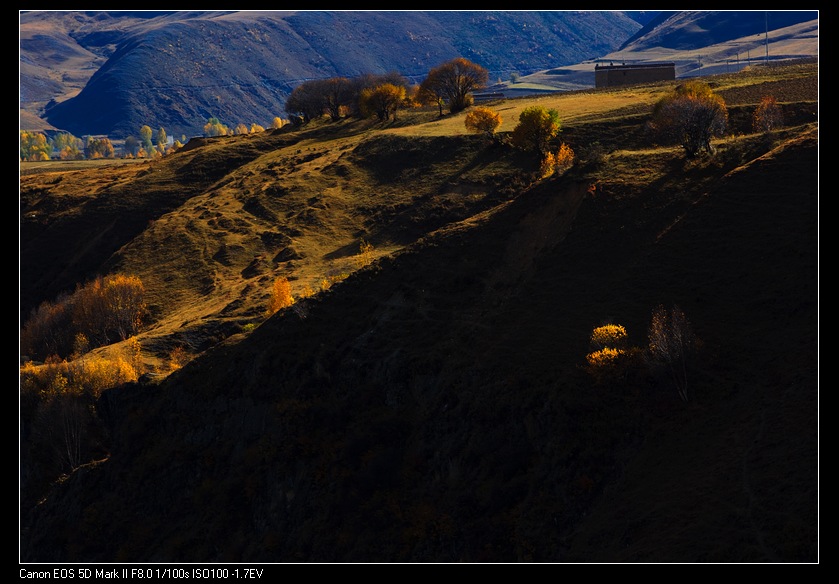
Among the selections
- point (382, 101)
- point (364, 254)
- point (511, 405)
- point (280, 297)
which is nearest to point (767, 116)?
point (364, 254)


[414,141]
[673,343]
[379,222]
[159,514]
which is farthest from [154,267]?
[673,343]

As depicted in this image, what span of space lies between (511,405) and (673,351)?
9.16 meters

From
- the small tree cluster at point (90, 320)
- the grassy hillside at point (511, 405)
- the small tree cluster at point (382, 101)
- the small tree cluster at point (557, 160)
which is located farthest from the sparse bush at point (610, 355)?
the small tree cluster at point (382, 101)

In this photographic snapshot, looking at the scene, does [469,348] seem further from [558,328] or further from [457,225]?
[457,225]

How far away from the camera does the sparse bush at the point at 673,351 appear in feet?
176

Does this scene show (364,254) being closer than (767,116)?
No

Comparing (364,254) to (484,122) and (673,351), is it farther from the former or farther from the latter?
(673,351)

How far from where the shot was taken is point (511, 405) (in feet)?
187

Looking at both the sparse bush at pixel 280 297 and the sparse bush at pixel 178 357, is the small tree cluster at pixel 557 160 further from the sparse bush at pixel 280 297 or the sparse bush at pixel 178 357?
the sparse bush at pixel 178 357

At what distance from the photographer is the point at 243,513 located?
199 feet

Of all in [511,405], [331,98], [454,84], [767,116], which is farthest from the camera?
[331,98]

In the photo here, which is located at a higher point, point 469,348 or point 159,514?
point 469,348

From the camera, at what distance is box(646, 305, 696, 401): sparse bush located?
53531mm
